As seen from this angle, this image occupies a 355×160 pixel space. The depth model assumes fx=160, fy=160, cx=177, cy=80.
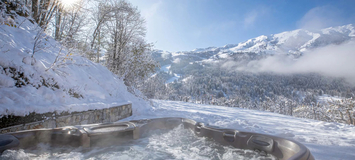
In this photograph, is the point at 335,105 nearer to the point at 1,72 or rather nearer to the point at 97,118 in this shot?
the point at 97,118

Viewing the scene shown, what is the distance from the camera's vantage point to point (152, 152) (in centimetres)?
256

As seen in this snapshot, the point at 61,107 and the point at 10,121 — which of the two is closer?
the point at 10,121

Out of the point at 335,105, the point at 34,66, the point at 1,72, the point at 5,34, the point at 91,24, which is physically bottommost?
the point at 335,105

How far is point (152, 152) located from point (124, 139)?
2.17 ft

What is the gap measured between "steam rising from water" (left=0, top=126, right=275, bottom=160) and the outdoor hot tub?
7 centimetres

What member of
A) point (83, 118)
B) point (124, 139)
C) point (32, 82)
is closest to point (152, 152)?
point (124, 139)

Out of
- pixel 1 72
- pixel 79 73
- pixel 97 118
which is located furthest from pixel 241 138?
pixel 79 73

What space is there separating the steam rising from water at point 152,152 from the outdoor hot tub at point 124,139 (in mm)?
73

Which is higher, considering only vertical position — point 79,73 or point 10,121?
point 79,73

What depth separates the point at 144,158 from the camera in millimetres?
2322

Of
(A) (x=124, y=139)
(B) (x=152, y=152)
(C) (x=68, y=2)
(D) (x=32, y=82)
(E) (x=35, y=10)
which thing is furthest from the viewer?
(C) (x=68, y=2)

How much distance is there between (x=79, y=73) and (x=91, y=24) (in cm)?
604

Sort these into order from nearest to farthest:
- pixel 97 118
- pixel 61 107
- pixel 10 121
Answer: pixel 10 121
pixel 61 107
pixel 97 118

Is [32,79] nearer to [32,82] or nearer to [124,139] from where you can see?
[32,82]
